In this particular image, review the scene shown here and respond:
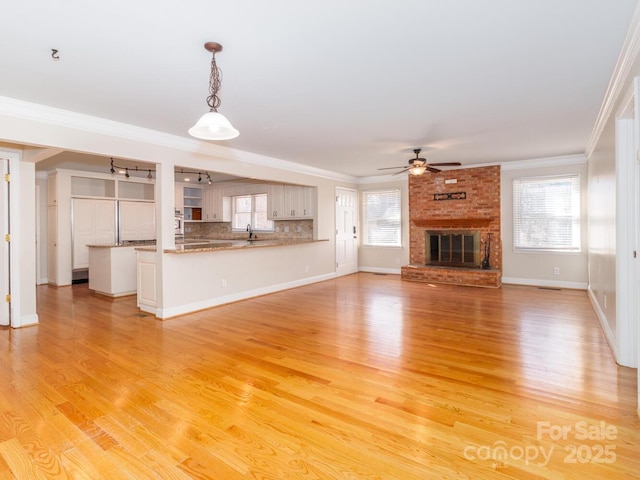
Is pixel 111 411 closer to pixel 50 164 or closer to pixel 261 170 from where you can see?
pixel 261 170

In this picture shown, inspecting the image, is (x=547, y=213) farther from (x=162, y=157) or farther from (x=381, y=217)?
(x=162, y=157)

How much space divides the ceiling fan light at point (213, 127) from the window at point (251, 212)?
6.08 metres

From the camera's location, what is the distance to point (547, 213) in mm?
6738

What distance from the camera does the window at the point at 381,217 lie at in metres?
8.52

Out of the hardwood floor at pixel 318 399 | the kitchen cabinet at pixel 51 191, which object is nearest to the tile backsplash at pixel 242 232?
the kitchen cabinet at pixel 51 191

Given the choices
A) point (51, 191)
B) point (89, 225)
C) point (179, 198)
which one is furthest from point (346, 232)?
point (51, 191)

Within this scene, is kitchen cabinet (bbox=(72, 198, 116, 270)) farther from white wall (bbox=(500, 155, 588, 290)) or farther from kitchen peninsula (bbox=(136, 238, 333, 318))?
white wall (bbox=(500, 155, 588, 290))

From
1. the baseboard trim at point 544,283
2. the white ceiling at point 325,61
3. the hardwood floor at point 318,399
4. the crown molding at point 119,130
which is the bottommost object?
the hardwood floor at point 318,399

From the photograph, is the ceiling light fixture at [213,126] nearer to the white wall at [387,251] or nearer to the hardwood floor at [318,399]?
the hardwood floor at [318,399]

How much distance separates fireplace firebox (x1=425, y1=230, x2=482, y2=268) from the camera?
7457 mm

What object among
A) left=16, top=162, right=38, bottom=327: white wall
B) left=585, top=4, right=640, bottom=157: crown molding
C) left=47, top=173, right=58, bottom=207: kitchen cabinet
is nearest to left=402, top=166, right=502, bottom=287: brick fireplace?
left=585, top=4, right=640, bottom=157: crown molding

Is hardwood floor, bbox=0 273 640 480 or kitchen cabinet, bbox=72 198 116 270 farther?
kitchen cabinet, bbox=72 198 116 270

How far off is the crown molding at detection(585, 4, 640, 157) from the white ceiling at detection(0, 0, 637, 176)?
56 mm

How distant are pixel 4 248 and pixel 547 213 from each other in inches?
340
